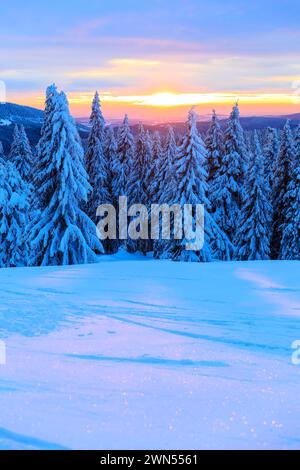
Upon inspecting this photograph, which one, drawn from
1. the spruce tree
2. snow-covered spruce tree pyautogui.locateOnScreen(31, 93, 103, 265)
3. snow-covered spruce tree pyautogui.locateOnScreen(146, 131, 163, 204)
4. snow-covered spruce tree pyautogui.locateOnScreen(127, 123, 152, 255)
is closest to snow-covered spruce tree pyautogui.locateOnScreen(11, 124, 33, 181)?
the spruce tree

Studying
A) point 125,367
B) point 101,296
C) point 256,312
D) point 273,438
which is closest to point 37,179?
point 101,296

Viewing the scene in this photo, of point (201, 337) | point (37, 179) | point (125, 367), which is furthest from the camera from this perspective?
point (37, 179)

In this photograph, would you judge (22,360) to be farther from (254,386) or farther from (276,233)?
(276,233)

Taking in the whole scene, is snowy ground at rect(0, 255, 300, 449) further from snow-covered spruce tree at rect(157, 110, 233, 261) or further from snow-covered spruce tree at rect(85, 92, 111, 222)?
snow-covered spruce tree at rect(85, 92, 111, 222)

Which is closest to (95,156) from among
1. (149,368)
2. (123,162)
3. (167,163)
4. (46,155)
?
(123,162)

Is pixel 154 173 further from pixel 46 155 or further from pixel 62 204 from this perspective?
pixel 62 204

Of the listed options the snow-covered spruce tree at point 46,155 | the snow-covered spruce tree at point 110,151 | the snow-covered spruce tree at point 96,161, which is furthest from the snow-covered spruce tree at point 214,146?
the snow-covered spruce tree at point 46,155

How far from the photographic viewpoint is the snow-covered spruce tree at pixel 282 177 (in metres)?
36.6

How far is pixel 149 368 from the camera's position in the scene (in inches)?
178

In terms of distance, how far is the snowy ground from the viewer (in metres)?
3.37

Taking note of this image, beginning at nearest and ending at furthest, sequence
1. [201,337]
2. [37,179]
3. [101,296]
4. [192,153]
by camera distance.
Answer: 1. [201,337]
2. [101,296]
3. [37,179]
4. [192,153]

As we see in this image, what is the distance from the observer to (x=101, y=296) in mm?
7820

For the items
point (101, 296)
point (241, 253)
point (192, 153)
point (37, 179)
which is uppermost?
point (192, 153)
